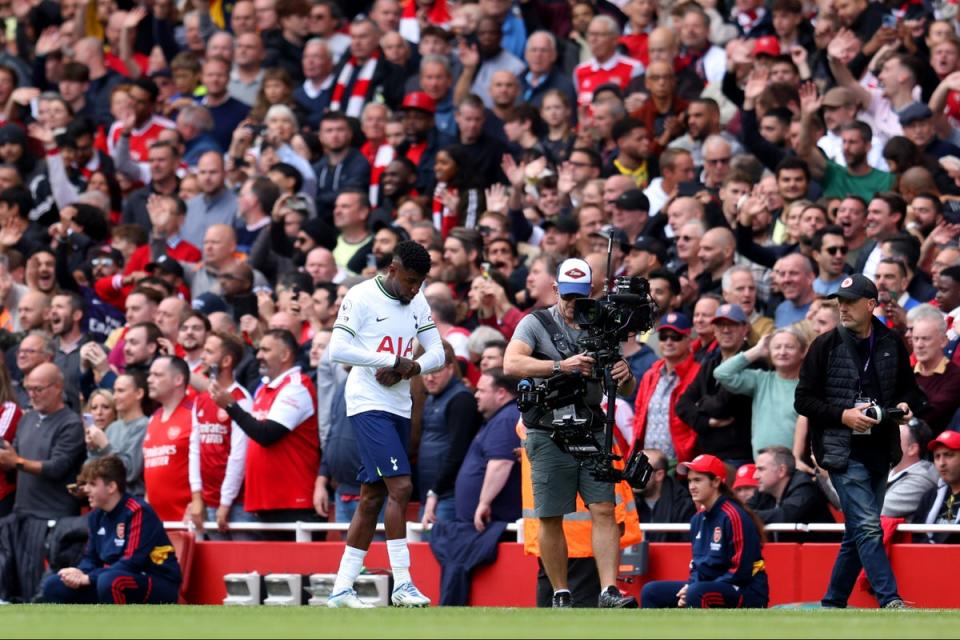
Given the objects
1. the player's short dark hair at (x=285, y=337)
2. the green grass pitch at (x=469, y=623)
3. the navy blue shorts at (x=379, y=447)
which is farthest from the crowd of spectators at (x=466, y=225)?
the green grass pitch at (x=469, y=623)

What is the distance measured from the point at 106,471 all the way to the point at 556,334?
15.6ft

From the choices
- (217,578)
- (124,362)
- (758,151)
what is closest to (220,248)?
(124,362)

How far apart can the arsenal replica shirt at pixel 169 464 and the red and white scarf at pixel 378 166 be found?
189 inches

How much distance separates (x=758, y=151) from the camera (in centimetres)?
1880

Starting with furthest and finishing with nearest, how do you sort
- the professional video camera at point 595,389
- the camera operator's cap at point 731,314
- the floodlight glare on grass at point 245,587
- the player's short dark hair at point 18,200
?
the player's short dark hair at point 18,200 < the floodlight glare on grass at point 245,587 < the camera operator's cap at point 731,314 < the professional video camera at point 595,389

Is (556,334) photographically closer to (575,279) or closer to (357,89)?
(575,279)

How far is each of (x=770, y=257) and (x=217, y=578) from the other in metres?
5.61

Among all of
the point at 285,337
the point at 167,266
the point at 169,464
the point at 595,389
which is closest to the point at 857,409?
the point at 595,389

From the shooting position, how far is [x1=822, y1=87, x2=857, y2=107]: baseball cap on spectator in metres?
18.8

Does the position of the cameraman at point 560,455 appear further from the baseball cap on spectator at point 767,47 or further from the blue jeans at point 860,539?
the baseball cap on spectator at point 767,47

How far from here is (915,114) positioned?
718 inches

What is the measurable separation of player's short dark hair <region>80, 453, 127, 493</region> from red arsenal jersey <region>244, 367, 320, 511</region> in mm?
1117

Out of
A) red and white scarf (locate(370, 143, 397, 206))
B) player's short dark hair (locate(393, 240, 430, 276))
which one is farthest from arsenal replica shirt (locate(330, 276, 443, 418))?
red and white scarf (locate(370, 143, 397, 206))

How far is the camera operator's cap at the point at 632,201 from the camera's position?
1820 cm
